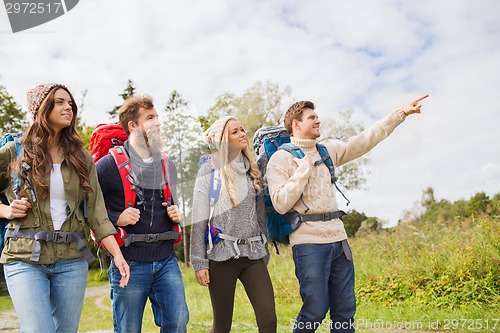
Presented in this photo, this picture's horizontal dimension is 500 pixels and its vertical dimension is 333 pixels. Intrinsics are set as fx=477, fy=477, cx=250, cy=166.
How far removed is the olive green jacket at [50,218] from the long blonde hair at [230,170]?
42.7 inches

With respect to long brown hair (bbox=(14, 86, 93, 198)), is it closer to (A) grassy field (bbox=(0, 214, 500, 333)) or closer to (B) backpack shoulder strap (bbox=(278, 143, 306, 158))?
(B) backpack shoulder strap (bbox=(278, 143, 306, 158))

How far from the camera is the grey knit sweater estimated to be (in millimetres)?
3959

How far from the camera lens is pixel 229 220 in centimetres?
403

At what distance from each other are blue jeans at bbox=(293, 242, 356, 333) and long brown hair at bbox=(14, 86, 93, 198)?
6.15 feet

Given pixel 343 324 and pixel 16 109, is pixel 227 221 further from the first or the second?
pixel 16 109

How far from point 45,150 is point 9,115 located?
76.3 ft

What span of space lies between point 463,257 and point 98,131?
661cm

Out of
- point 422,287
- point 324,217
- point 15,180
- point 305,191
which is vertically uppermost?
point 15,180

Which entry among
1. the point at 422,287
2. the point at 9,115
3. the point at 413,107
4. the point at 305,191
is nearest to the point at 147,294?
the point at 305,191

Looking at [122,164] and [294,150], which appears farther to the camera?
[294,150]

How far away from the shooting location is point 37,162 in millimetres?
3139

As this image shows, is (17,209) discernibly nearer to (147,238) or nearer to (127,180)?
(127,180)

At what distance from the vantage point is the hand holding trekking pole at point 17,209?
9.98 ft

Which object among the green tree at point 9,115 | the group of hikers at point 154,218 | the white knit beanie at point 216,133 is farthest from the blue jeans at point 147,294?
the green tree at point 9,115
